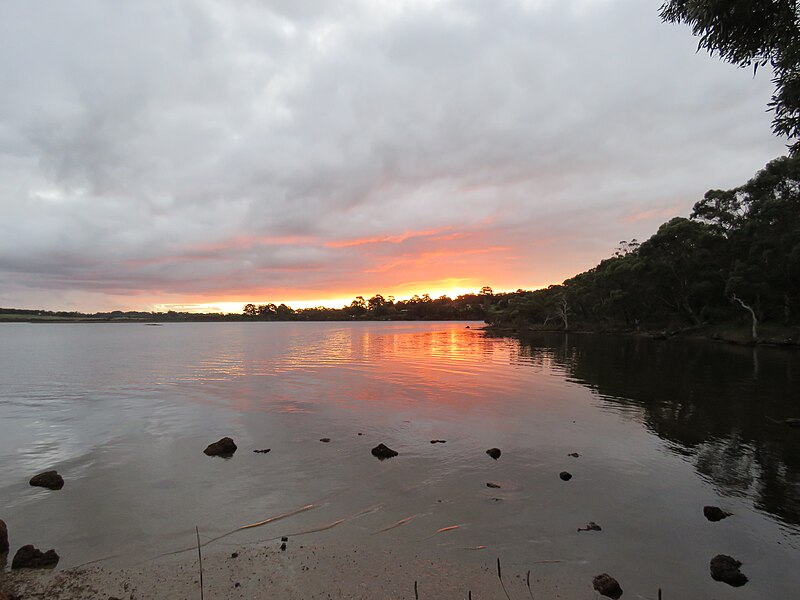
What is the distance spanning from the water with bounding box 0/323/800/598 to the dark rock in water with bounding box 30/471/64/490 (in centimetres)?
37

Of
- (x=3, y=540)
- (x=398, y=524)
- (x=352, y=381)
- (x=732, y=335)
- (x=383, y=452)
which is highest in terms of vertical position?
(x=732, y=335)

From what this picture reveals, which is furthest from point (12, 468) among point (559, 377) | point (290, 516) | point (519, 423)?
point (559, 377)

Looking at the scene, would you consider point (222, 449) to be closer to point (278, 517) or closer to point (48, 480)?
point (48, 480)

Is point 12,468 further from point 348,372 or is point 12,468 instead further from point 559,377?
point 559,377

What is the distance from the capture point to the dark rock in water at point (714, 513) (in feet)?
39.0

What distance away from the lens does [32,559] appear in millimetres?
9406

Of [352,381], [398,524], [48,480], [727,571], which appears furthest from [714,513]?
[352,381]

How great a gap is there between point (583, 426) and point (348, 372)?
92.5 feet

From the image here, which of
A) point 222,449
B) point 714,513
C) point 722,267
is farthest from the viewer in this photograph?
point 722,267

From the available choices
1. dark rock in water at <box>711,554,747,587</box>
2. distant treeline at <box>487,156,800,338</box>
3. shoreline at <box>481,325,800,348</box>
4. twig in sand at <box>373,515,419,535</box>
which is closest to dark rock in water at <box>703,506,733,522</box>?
dark rock in water at <box>711,554,747,587</box>

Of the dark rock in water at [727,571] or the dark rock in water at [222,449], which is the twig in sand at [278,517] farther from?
the dark rock in water at [727,571]

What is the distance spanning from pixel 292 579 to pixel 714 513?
11.5 m

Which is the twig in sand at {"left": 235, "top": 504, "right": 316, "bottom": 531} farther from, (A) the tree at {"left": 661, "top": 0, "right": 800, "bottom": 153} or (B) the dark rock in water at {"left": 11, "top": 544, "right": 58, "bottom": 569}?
(A) the tree at {"left": 661, "top": 0, "right": 800, "bottom": 153}

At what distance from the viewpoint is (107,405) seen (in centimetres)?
2870
